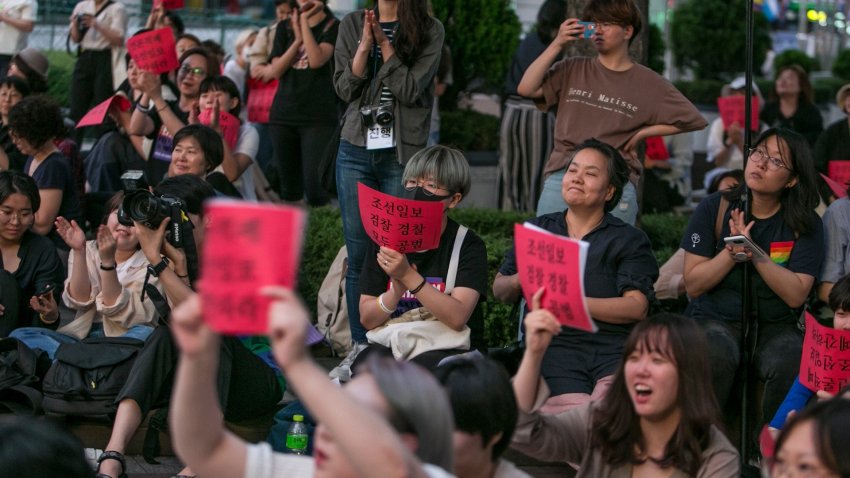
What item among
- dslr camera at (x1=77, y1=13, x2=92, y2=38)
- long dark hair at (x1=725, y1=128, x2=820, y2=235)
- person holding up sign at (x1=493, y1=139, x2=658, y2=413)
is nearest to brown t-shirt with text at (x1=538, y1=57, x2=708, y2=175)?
long dark hair at (x1=725, y1=128, x2=820, y2=235)

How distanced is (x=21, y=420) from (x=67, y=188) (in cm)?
430

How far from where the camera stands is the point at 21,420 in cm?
345

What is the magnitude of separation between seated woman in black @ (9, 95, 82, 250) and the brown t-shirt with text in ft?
9.02

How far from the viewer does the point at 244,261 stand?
2568 mm

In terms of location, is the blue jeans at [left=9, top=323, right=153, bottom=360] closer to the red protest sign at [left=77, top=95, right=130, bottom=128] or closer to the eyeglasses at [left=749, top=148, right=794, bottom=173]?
the red protest sign at [left=77, top=95, right=130, bottom=128]

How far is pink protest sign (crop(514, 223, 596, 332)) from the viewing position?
3781 mm

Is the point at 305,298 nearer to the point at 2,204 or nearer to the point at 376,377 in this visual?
the point at 2,204

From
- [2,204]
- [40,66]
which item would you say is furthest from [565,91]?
[40,66]

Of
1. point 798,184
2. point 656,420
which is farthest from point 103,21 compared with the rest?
point 656,420

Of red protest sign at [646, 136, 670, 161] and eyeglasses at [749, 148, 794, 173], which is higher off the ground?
eyeglasses at [749, 148, 794, 173]

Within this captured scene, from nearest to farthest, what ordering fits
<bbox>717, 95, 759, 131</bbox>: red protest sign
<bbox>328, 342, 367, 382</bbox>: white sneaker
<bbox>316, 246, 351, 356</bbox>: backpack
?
<bbox>328, 342, 367, 382</bbox>: white sneaker → <bbox>316, 246, 351, 356</bbox>: backpack → <bbox>717, 95, 759, 131</bbox>: red protest sign

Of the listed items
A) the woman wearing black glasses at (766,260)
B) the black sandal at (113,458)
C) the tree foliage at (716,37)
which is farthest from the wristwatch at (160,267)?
the tree foliage at (716,37)

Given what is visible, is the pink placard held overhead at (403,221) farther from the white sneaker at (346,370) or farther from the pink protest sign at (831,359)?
the pink protest sign at (831,359)

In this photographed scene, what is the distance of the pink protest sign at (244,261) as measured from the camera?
2.55 metres
